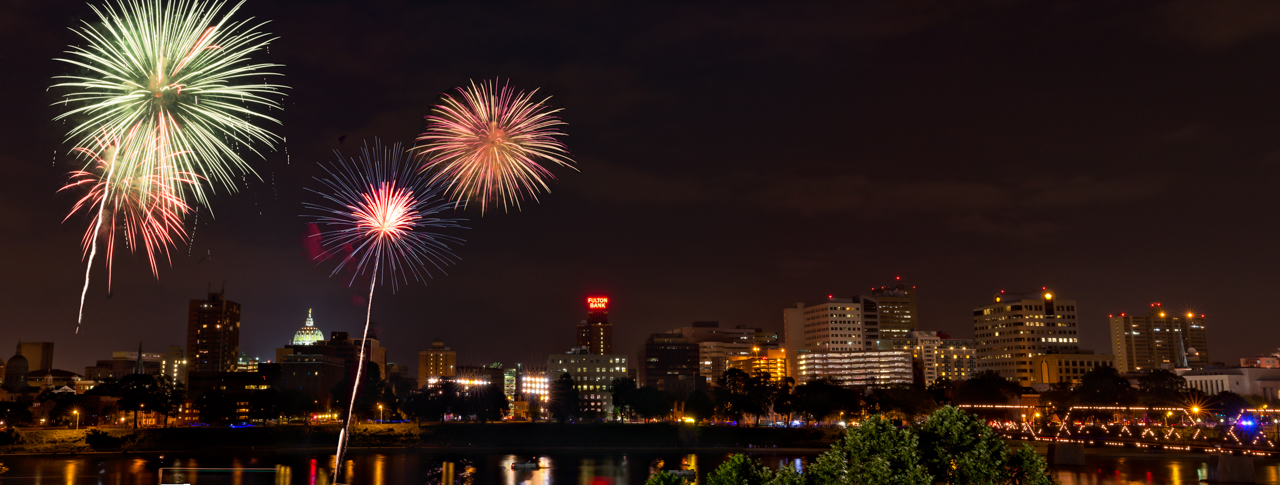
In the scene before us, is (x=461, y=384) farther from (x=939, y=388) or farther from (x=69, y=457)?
Answer: (x=939, y=388)

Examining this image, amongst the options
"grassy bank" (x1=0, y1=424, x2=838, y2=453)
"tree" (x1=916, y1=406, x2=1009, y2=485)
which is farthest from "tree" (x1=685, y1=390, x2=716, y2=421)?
"tree" (x1=916, y1=406, x2=1009, y2=485)

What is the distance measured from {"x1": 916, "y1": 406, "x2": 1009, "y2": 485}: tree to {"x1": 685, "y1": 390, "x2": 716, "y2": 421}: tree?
145657 millimetres

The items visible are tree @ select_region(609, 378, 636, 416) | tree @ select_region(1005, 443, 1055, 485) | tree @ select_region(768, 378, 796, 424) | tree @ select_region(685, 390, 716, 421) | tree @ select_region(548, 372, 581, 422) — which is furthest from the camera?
tree @ select_region(609, 378, 636, 416)

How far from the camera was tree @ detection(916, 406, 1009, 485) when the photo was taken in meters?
22.2

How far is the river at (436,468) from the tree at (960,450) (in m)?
58.3

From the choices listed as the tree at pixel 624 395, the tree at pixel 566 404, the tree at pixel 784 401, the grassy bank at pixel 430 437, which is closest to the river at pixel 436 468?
the grassy bank at pixel 430 437

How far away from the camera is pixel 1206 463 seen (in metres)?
100

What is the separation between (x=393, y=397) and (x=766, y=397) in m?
75.7

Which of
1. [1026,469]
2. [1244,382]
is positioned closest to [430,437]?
[1026,469]

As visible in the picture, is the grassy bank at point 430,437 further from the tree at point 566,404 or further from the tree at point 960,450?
the tree at point 960,450

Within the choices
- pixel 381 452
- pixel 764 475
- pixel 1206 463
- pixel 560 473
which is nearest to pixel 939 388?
pixel 1206 463

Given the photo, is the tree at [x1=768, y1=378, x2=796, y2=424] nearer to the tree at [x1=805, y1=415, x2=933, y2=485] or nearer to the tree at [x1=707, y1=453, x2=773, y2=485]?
the tree at [x1=707, y1=453, x2=773, y2=485]

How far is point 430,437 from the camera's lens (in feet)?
489

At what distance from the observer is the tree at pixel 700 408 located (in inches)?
6555
